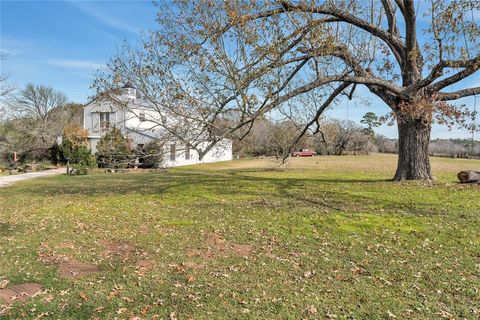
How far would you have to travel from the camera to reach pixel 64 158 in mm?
32812

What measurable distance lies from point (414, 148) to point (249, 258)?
10.2 m

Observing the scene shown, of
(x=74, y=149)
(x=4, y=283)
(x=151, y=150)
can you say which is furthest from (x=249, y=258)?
(x=74, y=149)

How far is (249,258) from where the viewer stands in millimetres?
5805

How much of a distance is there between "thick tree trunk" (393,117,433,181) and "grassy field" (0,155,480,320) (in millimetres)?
3006

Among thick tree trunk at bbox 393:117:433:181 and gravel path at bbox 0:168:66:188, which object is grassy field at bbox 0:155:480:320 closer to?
thick tree trunk at bbox 393:117:433:181

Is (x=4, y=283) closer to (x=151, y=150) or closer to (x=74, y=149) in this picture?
(x=151, y=150)

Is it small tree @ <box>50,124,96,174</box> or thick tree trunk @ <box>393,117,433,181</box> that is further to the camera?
small tree @ <box>50,124,96,174</box>

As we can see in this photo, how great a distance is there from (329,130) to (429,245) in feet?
64.5

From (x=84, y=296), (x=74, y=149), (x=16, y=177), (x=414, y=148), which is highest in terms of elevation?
(x=74, y=149)

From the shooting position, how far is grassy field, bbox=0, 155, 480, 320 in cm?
412

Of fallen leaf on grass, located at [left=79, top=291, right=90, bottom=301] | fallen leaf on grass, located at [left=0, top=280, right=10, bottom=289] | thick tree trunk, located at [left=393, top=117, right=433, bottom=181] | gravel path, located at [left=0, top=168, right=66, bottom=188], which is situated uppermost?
thick tree trunk, located at [left=393, top=117, right=433, bottom=181]

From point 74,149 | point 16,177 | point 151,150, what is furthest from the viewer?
point 74,149

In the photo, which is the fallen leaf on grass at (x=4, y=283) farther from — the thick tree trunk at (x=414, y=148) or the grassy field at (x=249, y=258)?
the thick tree trunk at (x=414, y=148)

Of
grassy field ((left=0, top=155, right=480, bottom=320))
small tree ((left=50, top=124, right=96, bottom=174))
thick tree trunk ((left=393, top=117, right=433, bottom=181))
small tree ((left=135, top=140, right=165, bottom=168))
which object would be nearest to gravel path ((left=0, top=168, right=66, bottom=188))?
small tree ((left=50, top=124, right=96, bottom=174))
